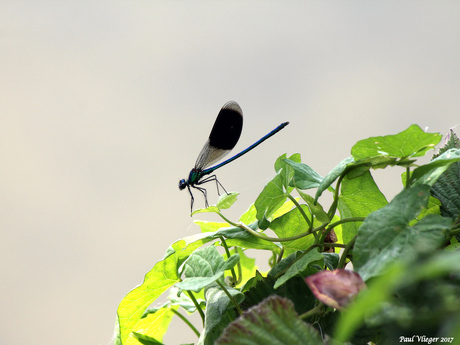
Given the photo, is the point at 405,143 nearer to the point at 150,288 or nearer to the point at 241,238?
the point at 241,238

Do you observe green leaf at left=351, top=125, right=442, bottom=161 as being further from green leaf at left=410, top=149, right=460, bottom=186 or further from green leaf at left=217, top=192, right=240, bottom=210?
green leaf at left=217, top=192, right=240, bottom=210

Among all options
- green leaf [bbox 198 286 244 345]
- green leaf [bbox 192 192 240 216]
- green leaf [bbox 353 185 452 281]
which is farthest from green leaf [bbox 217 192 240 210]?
green leaf [bbox 353 185 452 281]

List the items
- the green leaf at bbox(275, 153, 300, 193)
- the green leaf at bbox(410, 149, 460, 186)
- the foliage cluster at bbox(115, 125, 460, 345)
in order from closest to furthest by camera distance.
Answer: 1. the foliage cluster at bbox(115, 125, 460, 345)
2. the green leaf at bbox(410, 149, 460, 186)
3. the green leaf at bbox(275, 153, 300, 193)

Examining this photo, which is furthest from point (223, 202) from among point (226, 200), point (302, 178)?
point (302, 178)

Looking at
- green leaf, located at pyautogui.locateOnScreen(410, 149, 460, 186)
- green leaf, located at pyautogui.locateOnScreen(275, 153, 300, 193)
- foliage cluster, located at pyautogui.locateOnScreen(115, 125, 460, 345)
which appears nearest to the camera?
foliage cluster, located at pyautogui.locateOnScreen(115, 125, 460, 345)

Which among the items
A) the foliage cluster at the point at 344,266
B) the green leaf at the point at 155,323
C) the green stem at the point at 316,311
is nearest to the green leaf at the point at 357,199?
the foliage cluster at the point at 344,266

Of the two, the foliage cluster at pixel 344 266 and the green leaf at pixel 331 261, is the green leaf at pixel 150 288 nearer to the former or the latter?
the foliage cluster at pixel 344 266

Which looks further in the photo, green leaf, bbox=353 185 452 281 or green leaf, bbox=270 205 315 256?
green leaf, bbox=270 205 315 256
